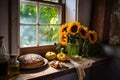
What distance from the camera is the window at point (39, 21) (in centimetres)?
148

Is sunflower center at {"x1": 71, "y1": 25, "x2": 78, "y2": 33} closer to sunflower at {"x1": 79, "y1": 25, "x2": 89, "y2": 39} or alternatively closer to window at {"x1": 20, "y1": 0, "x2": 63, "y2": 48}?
sunflower at {"x1": 79, "y1": 25, "x2": 89, "y2": 39}

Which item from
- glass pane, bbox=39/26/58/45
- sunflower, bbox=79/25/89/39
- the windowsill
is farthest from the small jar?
sunflower, bbox=79/25/89/39

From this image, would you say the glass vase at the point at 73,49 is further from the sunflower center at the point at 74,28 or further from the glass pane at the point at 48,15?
the glass pane at the point at 48,15

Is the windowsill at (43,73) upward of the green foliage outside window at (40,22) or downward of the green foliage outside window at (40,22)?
downward

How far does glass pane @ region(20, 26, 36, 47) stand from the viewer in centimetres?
148

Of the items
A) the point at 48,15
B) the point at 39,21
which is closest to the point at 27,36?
the point at 39,21

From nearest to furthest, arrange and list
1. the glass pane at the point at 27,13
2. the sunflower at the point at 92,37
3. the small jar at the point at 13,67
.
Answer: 1. the small jar at the point at 13,67
2. the glass pane at the point at 27,13
3. the sunflower at the point at 92,37

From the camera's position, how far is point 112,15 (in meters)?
1.78

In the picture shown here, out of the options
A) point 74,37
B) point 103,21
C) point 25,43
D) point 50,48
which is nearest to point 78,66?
point 74,37

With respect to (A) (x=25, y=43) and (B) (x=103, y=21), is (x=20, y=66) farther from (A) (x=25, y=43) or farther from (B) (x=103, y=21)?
(B) (x=103, y=21)

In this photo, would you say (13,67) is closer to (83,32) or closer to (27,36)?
(27,36)

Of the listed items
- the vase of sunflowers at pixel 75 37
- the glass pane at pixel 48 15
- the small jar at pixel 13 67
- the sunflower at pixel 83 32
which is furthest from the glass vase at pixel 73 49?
the small jar at pixel 13 67

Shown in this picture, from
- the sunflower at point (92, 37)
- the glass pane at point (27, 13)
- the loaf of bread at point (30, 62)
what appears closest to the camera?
the loaf of bread at point (30, 62)

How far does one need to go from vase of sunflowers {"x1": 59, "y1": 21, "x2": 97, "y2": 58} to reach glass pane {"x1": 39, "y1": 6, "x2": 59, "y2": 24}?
0.20m
